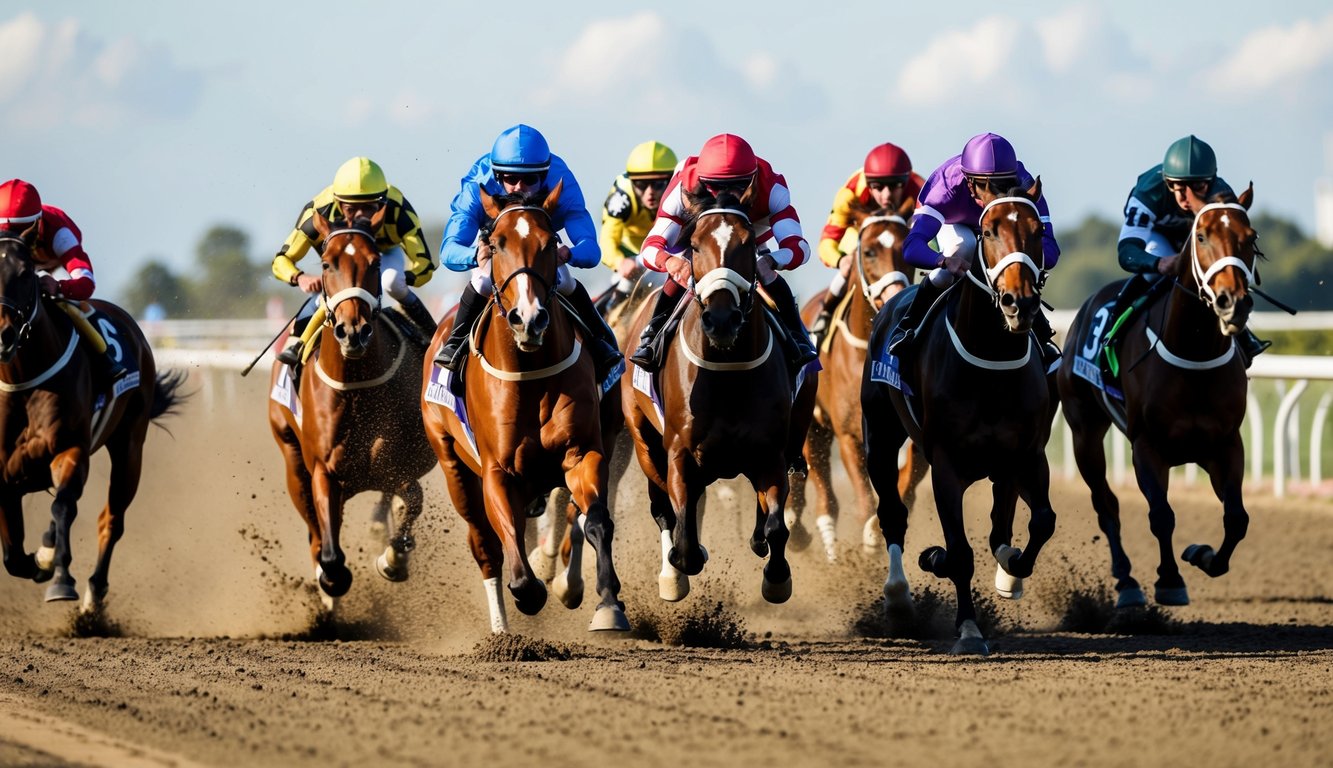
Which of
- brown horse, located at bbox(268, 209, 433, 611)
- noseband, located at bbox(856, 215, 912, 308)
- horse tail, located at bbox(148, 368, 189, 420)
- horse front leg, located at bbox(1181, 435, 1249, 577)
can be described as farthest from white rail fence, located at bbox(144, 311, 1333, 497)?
horse front leg, located at bbox(1181, 435, 1249, 577)

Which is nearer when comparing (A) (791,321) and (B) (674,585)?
(B) (674,585)

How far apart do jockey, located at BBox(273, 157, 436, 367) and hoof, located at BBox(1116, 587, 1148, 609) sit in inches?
150

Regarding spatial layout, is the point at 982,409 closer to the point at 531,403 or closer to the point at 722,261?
the point at 722,261

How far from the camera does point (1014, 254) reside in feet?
23.0

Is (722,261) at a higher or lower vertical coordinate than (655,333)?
higher

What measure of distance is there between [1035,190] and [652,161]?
13.9ft

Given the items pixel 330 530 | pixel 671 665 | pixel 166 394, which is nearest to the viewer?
pixel 671 665

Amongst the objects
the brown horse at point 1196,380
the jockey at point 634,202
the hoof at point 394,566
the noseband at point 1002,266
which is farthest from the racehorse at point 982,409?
the jockey at point 634,202

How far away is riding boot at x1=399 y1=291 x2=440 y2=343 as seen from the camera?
30.2 feet

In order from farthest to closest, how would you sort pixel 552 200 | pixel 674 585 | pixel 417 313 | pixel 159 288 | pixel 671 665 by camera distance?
pixel 159 288 → pixel 417 313 → pixel 674 585 → pixel 552 200 → pixel 671 665

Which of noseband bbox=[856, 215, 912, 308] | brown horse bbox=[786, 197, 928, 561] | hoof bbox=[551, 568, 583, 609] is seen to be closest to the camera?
hoof bbox=[551, 568, 583, 609]

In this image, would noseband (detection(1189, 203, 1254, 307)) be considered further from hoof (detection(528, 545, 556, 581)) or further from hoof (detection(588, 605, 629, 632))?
hoof (detection(528, 545, 556, 581))

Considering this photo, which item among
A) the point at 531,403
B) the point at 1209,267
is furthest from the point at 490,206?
the point at 1209,267

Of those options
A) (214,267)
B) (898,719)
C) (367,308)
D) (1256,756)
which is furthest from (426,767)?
(214,267)
